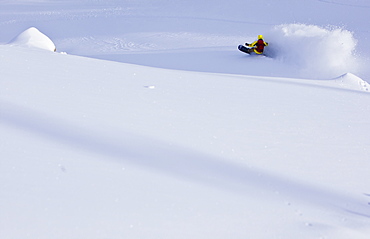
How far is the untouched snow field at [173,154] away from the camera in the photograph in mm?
1763

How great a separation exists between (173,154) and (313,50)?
26.2 feet

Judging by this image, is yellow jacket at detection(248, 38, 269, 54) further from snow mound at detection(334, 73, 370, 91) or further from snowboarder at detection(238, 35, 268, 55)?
snow mound at detection(334, 73, 370, 91)

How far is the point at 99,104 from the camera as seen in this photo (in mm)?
2783

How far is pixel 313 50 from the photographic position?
9703 mm

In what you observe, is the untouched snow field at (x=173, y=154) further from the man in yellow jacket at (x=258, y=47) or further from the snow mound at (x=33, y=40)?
the man in yellow jacket at (x=258, y=47)

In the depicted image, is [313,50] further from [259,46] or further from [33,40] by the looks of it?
[33,40]

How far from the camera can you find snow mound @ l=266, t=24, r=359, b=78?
9500mm

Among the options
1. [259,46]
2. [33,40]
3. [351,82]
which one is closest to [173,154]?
[351,82]

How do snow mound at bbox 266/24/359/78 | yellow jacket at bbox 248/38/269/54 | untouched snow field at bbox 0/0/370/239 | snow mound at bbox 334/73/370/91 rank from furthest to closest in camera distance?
yellow jacket at bbox 248/38/269/54 < snow mound at bbox 266/24/359/78 < snow mound at bbox 334/73/370/91 < untouched snow field at bbox 0/0/370/239

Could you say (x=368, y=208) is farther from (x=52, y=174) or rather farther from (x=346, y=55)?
(x=346, y=55)

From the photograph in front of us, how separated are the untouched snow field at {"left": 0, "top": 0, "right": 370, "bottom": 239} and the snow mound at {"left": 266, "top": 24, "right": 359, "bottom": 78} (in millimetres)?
4618

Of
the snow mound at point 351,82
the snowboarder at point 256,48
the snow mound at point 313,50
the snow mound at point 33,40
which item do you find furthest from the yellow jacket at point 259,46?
the snow mound at point 351,82

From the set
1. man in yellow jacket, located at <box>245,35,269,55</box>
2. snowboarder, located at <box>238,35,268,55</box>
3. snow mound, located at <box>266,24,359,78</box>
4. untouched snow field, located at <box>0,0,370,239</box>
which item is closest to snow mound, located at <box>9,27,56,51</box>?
untouched snow field, located at <box>0,0,370,239</box>

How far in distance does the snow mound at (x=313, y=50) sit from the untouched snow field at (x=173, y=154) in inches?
182
